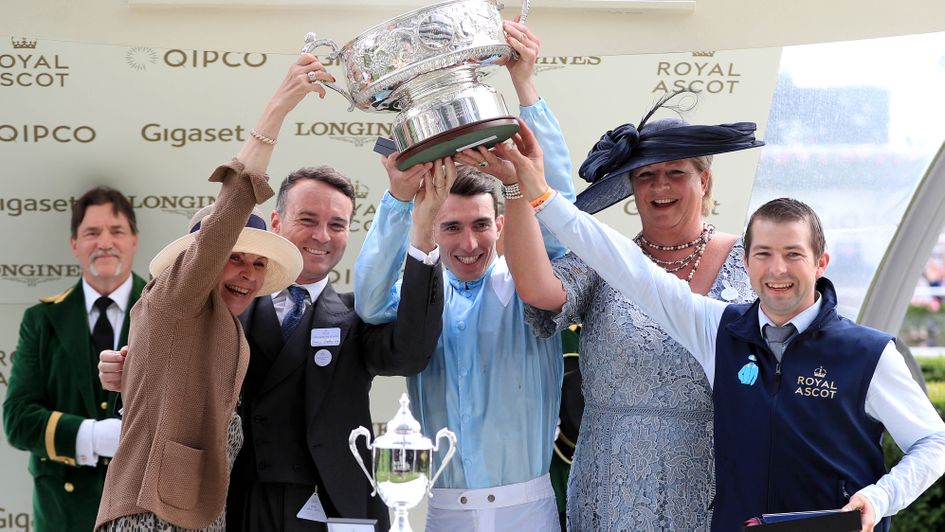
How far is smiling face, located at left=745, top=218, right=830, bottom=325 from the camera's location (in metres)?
2.66

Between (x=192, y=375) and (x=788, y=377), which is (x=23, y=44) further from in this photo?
(x=788, y=377)

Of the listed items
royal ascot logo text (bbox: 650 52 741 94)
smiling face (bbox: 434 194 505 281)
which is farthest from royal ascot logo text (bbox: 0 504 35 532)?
royal ascot logo text (bbox: 650 52 741 94)

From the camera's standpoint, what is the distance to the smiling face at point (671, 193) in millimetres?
3035

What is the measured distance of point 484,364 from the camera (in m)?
3.05

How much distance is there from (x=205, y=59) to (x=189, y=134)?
0.32 m

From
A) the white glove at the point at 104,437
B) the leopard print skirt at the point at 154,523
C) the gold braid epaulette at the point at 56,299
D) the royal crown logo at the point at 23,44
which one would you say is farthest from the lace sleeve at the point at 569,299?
the royal crown logo at the point at 23,44

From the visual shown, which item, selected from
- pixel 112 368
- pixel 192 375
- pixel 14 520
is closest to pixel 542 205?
pixel 192 375

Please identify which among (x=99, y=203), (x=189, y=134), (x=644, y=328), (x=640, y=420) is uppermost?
(x=189, y=134)

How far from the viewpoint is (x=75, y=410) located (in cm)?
440

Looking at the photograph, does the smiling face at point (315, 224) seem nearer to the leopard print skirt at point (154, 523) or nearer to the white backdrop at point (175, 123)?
the leopard print skirt at point (154, 523)

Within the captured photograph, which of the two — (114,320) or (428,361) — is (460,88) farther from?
(114,320)

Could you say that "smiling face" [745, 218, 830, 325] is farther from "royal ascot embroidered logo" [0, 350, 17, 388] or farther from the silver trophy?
"royal ascot embroidered logo" [0, 350, 17, 388]

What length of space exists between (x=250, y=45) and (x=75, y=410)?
1.65 metres

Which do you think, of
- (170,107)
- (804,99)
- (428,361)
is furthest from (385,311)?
(804,99)
